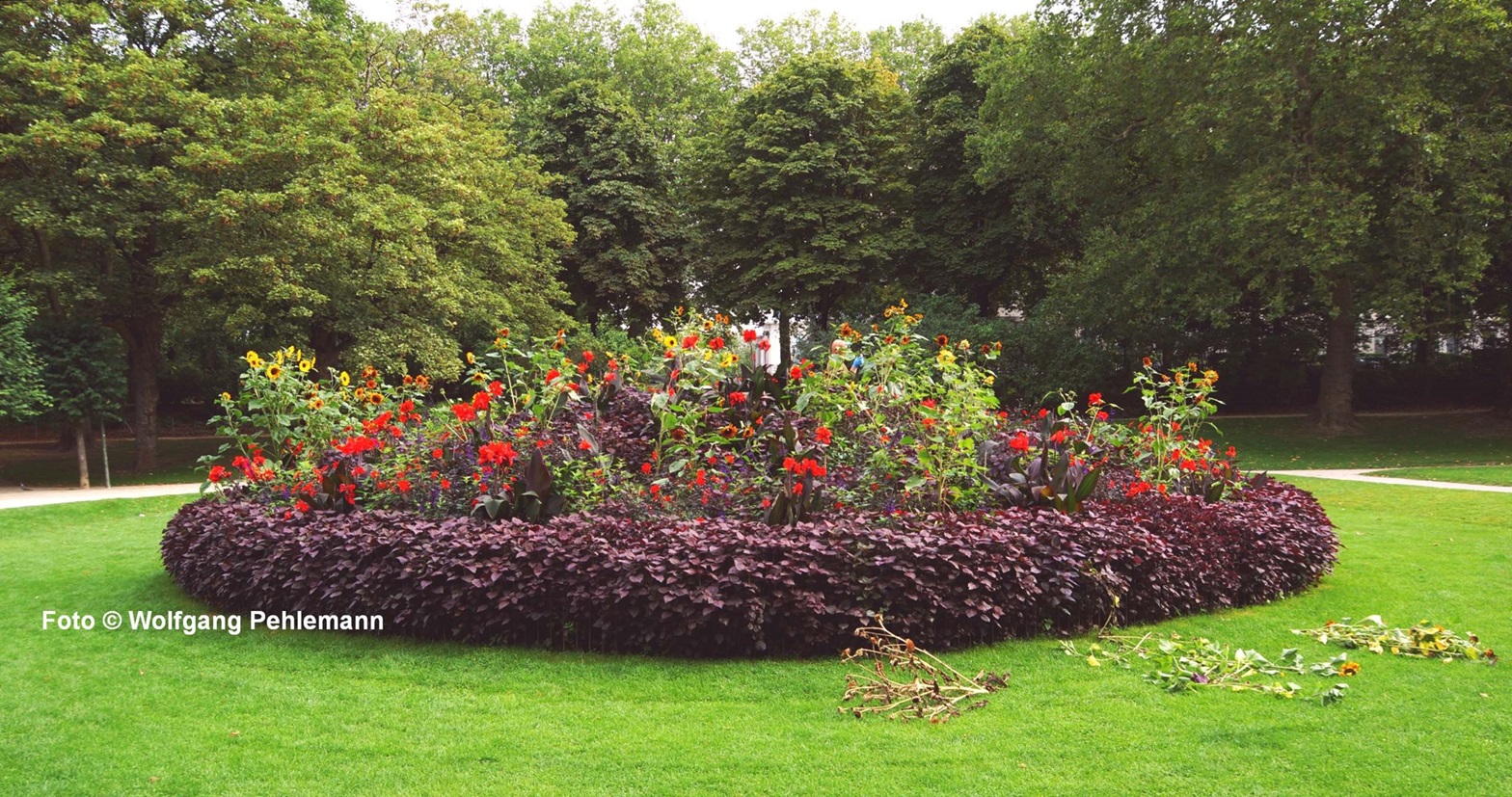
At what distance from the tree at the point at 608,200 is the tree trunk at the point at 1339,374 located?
16330 millimetres

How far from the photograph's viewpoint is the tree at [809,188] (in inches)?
958

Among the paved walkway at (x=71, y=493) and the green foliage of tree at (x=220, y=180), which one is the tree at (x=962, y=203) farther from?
the paved walkway at (x=71, y=493)

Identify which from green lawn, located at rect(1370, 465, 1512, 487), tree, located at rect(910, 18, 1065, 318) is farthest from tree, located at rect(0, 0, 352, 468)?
green lawn, located at rect(1370, 465, 1512, 487)

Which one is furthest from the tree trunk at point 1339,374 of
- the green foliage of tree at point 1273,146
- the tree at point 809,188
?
the tree at point 809,188

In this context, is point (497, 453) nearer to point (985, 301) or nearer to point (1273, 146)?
point (1273, 146)

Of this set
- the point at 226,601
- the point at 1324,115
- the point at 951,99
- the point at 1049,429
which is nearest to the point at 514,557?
the point at 226,601

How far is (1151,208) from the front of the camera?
17.1 metres

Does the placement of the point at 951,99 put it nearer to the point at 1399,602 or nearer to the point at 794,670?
the point at 1399,602

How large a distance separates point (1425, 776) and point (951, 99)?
Result: 22.7 metres

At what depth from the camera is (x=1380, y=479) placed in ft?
40.2

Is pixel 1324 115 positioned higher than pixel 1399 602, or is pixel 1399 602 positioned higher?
pixel 1324 115

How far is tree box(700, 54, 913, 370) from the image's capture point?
24.3 metres

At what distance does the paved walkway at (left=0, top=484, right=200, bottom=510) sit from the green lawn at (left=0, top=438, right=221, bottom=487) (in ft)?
3.15

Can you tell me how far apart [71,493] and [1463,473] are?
62.3 feet
